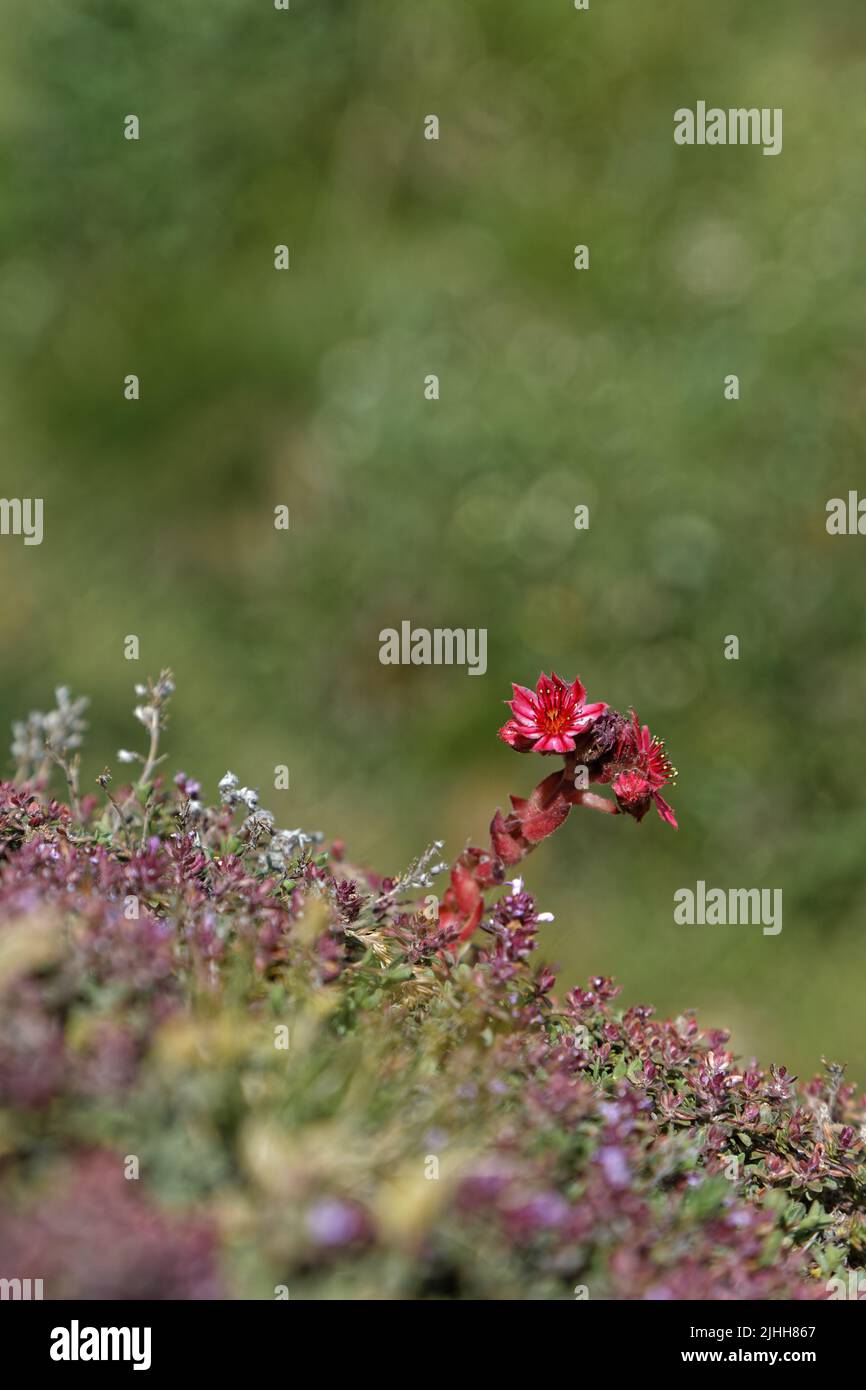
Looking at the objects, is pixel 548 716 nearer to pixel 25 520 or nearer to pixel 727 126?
pixel 25 520

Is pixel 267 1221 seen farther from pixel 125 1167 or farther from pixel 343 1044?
pixel 343 1044

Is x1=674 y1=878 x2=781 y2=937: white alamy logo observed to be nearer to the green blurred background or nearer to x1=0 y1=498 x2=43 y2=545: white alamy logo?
the green blurred background
